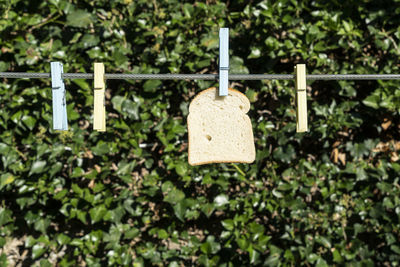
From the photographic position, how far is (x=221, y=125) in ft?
3.30

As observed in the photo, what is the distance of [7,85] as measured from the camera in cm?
182

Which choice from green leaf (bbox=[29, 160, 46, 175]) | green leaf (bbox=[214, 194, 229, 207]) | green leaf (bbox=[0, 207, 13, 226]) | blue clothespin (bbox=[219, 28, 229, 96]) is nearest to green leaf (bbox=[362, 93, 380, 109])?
green leaf (bbox=[214, 194, 229, 207])

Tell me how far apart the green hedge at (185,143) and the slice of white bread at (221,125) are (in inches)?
32.3

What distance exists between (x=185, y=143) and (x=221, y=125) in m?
0.92

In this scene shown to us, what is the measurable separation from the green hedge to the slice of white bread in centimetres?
82

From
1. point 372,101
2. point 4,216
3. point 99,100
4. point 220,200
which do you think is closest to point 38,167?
point 4,216

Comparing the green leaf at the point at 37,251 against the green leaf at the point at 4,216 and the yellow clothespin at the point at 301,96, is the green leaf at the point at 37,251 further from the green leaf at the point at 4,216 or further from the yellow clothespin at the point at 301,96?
the yellow clothespin at the point at 301,96

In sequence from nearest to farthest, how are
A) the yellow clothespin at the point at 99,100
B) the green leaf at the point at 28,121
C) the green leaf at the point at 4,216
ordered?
the yellow clothespin at the point at 99,100 → the green leaf at the point at 28,121 → the green leaf at the point at 4,216

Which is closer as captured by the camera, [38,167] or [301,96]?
[301,96]

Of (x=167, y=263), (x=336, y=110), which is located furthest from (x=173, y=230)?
(x=336, y=110)

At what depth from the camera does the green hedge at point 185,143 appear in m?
1.82

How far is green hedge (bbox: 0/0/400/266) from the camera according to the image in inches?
71.7

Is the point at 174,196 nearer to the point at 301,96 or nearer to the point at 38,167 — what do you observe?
the point at 38,167

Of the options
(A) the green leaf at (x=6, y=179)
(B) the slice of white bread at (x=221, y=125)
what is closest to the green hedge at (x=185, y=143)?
(A) the green leaf at (x=6, y=179)
